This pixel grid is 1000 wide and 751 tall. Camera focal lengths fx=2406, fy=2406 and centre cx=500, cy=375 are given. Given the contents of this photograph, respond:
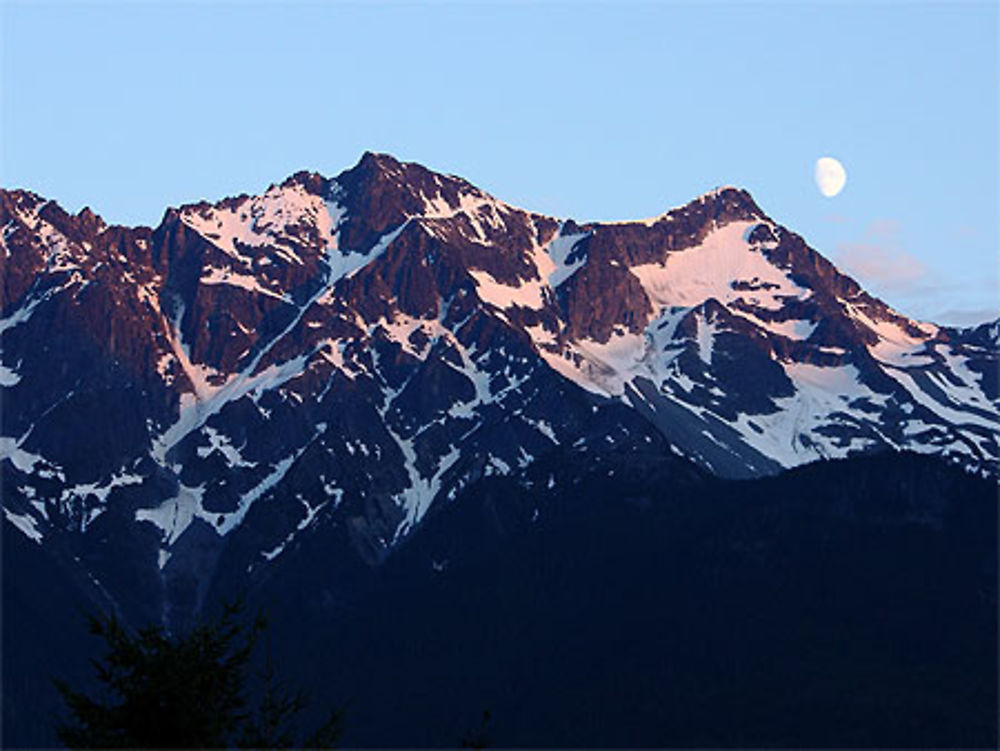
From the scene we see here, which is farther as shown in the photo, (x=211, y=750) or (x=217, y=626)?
(x=217, y=626)

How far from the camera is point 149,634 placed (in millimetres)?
68188

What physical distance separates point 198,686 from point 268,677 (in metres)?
2.44

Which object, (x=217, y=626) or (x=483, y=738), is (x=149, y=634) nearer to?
(x=217, y=626)

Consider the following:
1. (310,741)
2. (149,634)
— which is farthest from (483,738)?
(149,634)

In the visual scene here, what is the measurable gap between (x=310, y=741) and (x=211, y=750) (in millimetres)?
3163

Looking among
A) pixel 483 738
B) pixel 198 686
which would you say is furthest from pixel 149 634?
pixel 483 738

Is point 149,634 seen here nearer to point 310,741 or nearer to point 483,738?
point 310,741

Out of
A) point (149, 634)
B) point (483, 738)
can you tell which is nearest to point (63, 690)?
point (149, 634)

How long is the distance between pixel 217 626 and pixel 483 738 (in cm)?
846

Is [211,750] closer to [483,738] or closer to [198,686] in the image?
[198,686]

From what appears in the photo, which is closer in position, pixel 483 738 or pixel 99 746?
pixel 99 746

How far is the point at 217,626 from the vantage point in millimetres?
70625

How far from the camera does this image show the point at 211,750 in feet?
215

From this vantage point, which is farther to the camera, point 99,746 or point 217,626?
point 217,626
